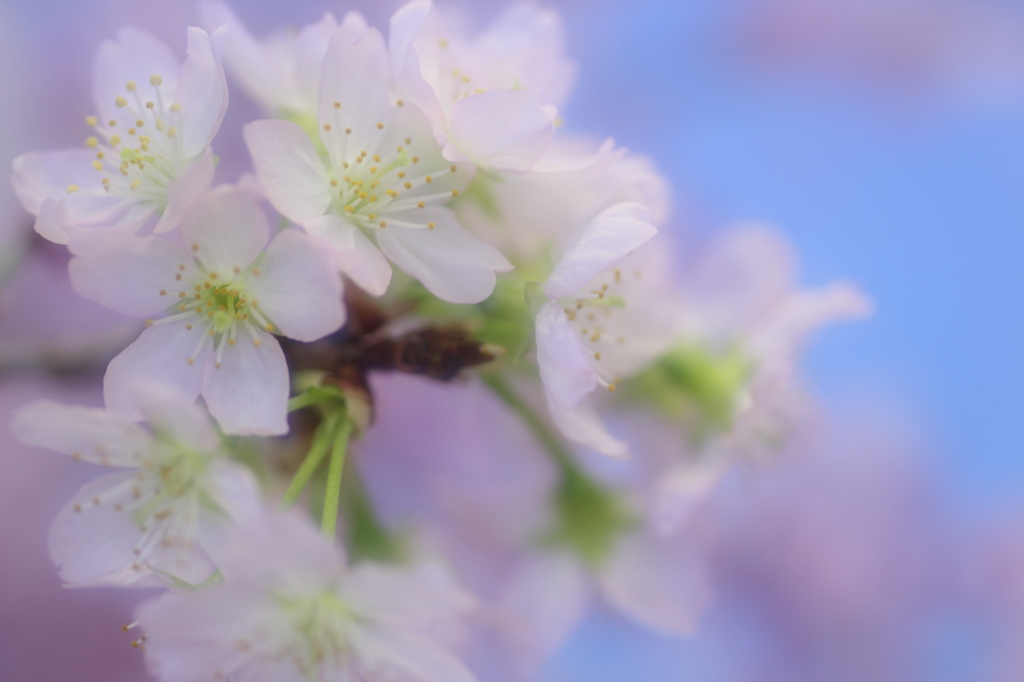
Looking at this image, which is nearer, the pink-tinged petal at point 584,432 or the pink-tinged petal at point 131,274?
the pink-tinged petal at point 131,274

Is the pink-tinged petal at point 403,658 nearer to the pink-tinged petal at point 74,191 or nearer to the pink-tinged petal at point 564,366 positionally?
the pink-tinged petal at point 564,366

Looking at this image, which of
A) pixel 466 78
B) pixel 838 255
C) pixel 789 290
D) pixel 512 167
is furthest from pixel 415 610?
pixel 838 255

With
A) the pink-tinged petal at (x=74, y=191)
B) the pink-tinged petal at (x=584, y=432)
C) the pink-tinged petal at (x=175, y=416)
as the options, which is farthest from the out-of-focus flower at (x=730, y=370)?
the pink-tinged petal at (x=74, y=191)

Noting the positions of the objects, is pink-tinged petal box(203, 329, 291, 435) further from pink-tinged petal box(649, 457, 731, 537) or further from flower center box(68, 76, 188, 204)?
pink-tinged petal box(649, 457, 731, 537)

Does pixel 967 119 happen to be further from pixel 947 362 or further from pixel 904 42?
pixel 947 362

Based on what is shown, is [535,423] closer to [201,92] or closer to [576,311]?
[576,311]

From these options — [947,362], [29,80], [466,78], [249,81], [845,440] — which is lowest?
[29,80]

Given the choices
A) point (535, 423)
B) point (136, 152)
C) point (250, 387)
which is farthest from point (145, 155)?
point (535, 423)
